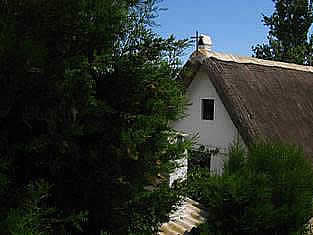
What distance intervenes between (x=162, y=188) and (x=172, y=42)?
806 mm

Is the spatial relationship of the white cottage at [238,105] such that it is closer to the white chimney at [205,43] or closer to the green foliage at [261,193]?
the white chimney at [205,43]

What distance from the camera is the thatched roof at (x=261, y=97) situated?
896cm

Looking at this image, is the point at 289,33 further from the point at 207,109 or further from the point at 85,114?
the point at 85,114

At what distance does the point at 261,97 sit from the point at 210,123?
136 cm

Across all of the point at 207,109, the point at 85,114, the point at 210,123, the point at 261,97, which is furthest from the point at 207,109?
the point at 85,114

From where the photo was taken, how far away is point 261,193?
3398 millimetres

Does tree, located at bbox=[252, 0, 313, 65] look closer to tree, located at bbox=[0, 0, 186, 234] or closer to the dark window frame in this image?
the dark window frame

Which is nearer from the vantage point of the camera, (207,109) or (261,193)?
(261,193)

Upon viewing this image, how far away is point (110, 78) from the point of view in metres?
2.20

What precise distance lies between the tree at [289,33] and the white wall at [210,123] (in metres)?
12.7

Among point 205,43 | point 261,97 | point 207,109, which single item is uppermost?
point 205,43

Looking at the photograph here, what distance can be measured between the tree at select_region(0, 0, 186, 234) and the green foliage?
3.78 feet

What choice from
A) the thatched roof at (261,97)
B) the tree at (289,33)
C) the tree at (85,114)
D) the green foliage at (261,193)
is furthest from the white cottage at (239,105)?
the tree at (289,33)

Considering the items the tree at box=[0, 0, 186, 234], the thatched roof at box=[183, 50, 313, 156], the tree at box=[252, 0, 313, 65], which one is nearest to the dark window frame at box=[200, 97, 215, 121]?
the thatched roof at box=[183, 50, 313, 156]
